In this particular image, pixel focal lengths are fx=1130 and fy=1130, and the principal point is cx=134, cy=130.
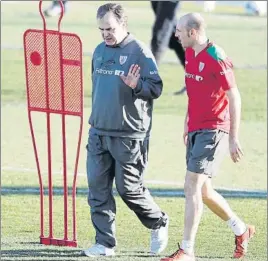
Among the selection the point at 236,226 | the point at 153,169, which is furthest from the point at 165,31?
the point at 236,226

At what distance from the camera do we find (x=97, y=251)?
312 inches

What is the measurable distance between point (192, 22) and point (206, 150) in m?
0.87

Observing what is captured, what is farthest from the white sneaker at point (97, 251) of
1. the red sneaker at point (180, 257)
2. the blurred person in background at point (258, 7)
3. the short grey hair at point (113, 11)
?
the blurred person in background at point (258, 7)

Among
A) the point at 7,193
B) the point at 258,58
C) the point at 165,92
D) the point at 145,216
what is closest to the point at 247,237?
the point at 145,216

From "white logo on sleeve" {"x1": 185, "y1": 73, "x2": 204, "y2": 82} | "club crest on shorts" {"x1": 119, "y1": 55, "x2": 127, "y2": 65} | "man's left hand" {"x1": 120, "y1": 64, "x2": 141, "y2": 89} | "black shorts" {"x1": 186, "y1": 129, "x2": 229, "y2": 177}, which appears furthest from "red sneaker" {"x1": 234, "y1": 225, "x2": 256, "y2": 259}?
"club crest on shorts" {"x1": 119, "y1": 55, "x2": 127, "y2": 65}

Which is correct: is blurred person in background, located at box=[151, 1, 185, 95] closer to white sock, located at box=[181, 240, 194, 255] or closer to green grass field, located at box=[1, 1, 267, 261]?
green grass field, located at box=[1, 1, 267, 261]

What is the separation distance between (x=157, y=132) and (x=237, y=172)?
2214 mm

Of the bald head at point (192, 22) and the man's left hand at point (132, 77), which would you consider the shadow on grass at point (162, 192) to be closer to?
the man's left hand at point (132, 77)

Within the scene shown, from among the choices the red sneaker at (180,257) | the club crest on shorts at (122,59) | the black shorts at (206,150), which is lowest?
the red sneaker at (180,257)

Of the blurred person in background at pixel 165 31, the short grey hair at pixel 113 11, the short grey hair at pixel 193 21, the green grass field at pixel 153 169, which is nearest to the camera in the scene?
the short grey hair at pixel 193 21

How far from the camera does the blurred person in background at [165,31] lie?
15.8 metres

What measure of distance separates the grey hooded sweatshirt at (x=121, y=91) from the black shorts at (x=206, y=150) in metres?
0.42

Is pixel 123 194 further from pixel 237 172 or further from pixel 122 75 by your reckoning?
pixel 237 172

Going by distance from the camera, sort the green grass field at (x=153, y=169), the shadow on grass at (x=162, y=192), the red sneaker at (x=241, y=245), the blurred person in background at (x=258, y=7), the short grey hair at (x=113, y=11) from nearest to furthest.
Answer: the short grey hair at (x=113, y=11)
the red sneaker at (x=241, y=245)
the green grass field at (x=153, y=169)
the shadow on grass at (x=162, y=192)
the blurred person in background at (x=258, y=7)
